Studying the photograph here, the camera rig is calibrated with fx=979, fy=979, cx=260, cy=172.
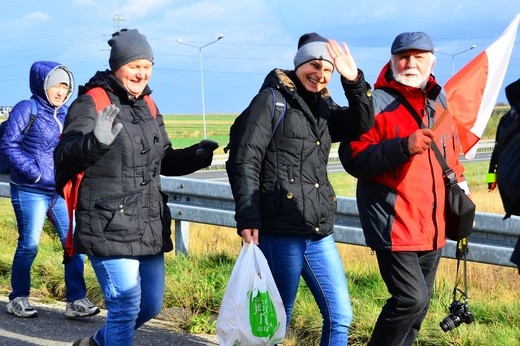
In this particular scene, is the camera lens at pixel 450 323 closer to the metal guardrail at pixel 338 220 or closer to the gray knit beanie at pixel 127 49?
the metal guardrail at pixel 338 220

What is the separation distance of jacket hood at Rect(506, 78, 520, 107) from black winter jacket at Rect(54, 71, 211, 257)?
1974 millimetres

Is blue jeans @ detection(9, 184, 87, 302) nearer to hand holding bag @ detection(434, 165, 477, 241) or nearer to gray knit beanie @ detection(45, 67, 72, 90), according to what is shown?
gray knit beanie @ detection(45, 67, 72, 90)

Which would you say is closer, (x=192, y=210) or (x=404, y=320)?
(x=404, y=320)

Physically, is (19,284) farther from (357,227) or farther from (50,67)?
(357,227)

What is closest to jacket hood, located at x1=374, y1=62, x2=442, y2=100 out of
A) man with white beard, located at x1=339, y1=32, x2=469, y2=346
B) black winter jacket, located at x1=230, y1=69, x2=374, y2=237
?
man with white beard, located at x1=339, y1=32, x2=469, y2=346

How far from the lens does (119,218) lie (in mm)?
4973

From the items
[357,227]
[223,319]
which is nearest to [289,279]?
[223,319]

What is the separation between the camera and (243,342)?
15.9 ft

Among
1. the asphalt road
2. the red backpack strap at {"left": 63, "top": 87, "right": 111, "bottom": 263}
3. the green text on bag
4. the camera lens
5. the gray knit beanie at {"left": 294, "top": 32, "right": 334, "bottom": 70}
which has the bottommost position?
the asphalt road

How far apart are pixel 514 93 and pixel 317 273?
155 cm

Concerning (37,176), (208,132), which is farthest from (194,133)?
(37,176)

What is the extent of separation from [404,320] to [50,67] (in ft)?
11.2

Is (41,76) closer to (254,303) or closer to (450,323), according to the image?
(254,303)

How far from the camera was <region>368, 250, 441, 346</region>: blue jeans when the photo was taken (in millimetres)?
4914
